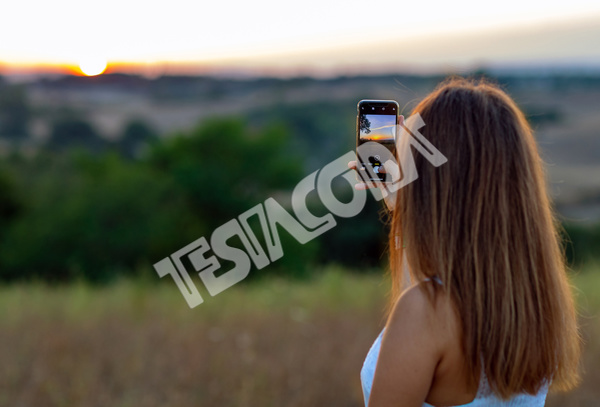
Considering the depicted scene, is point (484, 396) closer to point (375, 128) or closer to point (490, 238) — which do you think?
point (490, 238)

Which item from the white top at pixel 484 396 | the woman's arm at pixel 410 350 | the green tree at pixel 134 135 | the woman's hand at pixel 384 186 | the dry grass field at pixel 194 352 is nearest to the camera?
the woman's arm at pixel 410 350

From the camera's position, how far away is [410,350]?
43.6 inches

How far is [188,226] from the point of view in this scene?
2828 centimetres

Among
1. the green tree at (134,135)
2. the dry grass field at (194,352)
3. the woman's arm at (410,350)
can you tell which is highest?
the green tree at (134,135)

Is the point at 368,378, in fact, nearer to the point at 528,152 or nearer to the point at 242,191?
the point at 528,152

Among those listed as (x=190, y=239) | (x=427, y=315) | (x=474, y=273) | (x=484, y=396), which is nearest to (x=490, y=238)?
(x=474, y=273)

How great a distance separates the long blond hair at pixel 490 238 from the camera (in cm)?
116

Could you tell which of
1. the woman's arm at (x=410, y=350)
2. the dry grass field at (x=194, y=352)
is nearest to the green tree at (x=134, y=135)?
the dry grass field at (x=194, y=352)

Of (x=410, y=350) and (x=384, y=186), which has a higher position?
(x=384, y=186)

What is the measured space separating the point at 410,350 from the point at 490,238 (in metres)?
0.29

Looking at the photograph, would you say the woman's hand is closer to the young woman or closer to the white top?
the young woman

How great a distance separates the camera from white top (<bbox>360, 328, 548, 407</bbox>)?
1217 mm

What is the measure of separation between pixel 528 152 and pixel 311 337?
3121 mm

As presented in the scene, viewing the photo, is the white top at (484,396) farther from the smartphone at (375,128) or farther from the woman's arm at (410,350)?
the smartphone at (375,128)
